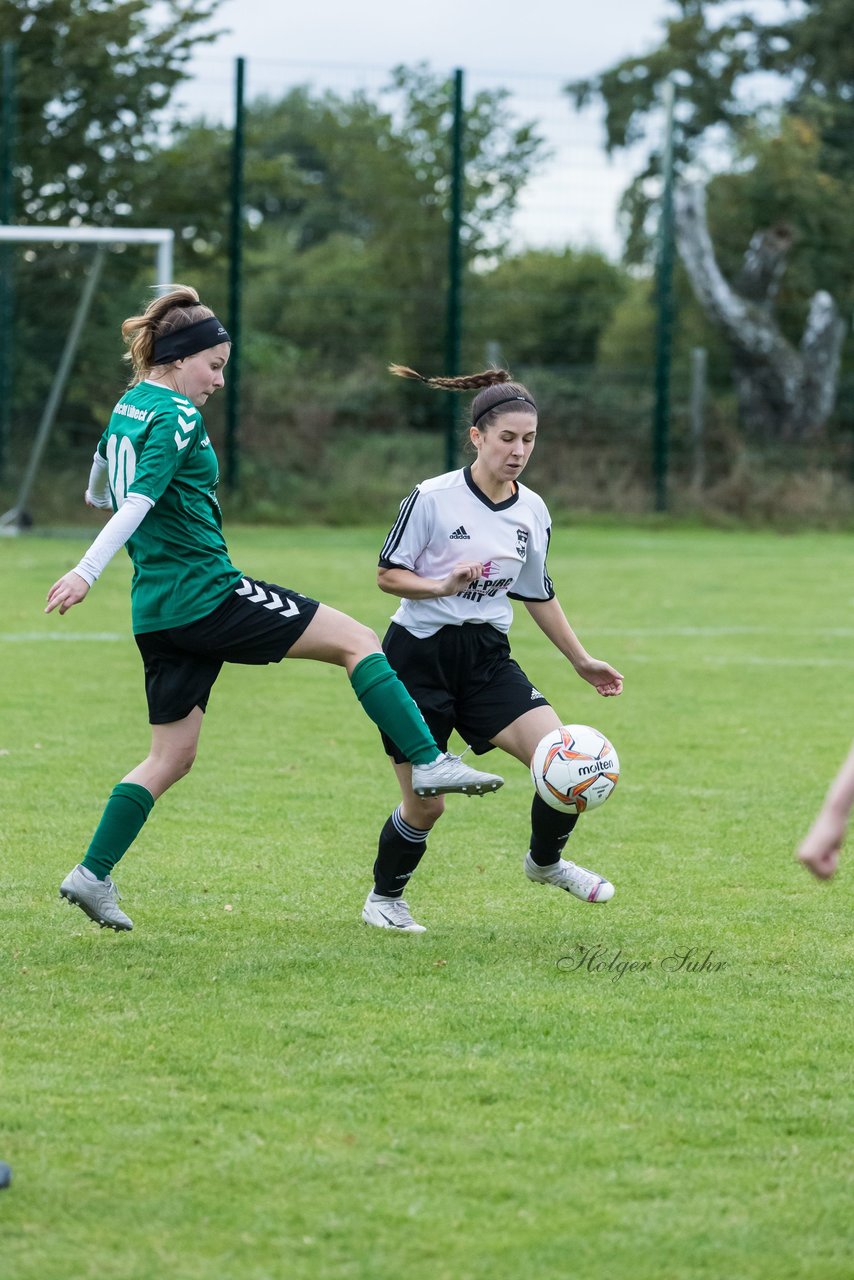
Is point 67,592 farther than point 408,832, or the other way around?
point 408,832

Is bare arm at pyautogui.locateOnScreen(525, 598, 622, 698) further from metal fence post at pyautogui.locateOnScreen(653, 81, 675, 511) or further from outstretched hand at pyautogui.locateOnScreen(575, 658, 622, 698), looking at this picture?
metal fence post at pyautogui.locateOnScreen(653, 81, 675, 511)

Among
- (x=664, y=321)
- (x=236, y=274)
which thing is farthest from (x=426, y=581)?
(x=664, y=321)

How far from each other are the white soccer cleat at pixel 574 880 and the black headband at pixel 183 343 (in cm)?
176

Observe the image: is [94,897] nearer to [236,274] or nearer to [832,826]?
[832,826]

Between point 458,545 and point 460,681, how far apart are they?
40 cm

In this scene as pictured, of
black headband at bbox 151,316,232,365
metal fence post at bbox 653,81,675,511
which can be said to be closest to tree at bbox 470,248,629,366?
metal fence post at bbox 653,81,675,511

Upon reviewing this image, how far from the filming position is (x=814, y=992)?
4289mm

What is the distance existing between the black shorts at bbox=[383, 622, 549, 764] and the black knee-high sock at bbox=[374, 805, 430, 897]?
0.72 ft

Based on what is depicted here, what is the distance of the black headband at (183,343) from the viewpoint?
466 centimetres

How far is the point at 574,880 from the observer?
5000 millimetres

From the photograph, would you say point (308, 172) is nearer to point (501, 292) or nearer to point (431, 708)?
point (501, 292)

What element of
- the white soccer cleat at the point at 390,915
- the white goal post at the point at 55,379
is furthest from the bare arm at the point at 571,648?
the white goal post at the point at 55,379

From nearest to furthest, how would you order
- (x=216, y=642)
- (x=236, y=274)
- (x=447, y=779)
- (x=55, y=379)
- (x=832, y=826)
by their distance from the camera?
(x=832, y=826), (x=447, y=779), (x=216, y=642), (x=55, y=379), (x=236, y=274)

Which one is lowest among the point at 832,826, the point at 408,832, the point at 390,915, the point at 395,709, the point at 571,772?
the point at 390,915
